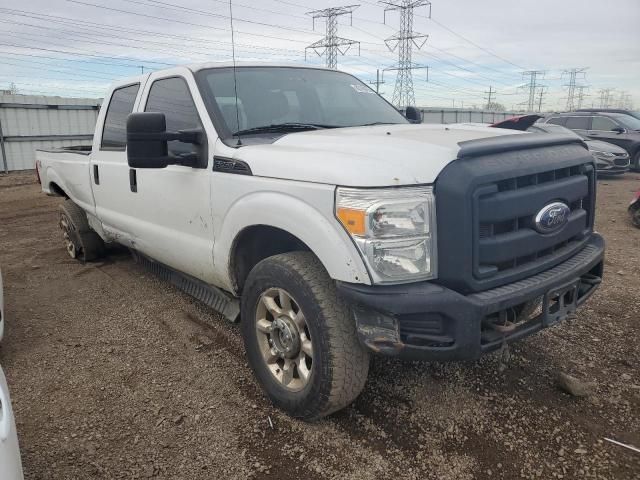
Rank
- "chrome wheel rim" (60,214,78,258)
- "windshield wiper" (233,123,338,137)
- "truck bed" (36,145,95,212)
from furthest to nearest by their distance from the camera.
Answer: "chrome wheel rim" (60,214,78,258) < "truck bed" (36,145,95,212) < "windshield wiper" (233,123,338,137)

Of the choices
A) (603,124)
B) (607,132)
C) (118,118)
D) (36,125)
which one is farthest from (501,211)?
(36,125)

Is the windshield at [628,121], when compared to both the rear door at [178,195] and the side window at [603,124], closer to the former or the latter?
the side window at [603,124]

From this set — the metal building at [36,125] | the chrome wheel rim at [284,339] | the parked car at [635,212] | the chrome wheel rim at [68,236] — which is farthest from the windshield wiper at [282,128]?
the metal building at [36,125]

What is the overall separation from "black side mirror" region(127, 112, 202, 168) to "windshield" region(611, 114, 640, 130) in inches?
588

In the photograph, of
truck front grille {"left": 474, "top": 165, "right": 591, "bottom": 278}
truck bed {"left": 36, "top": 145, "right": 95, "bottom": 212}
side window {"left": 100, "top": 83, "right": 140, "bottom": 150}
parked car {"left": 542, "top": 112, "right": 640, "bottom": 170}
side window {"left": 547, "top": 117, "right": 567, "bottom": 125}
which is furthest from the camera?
side window {"left": 547, "top": 117, "right": 567, "bottom": 125}

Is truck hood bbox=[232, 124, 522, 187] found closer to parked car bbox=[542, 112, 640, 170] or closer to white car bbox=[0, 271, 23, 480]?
white car bbox=[0, 271, 23, 480]

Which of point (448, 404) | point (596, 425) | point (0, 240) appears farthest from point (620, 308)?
point (0, 240)

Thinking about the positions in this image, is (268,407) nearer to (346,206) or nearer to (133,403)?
(133,403)

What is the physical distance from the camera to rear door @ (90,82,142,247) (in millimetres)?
4281

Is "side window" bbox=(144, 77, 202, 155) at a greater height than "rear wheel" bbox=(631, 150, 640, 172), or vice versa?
"side window" bbox=(144, 77, 202, 155)

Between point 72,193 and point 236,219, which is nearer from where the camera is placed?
point 236,219

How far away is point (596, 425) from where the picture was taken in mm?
2668

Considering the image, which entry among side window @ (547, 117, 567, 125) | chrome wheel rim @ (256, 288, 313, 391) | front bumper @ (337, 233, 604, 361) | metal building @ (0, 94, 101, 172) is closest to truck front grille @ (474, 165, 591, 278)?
front bumper @ (337, 233, 604, 361)

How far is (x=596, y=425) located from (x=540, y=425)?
0.94 feet
